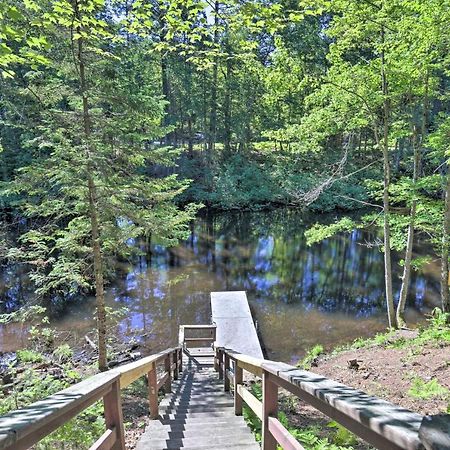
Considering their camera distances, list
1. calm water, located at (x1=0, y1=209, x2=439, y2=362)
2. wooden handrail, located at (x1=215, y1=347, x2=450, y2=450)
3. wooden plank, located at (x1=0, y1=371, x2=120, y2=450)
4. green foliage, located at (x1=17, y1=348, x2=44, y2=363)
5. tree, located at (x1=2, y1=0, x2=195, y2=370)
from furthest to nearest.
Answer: calm water, located at (x1=0, y1=209, x2=439, y2=362)
green foliage, located at (x1=17, y1=348, x2=44, y2=363)
tree, located at (x1=2, y1=0, x2=195, y2=370)
wooden plank, located at (x1=0, y1=371, x2=120, y2=450)
wooden handrail, located at (x1=215, y1=347, x2=450, y2=450)

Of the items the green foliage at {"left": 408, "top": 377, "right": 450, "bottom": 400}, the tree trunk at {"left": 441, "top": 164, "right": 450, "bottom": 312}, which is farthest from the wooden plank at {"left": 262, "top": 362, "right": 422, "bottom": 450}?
the tree trunk at {"left": 441, "top": 164, "right": 450, "bottom": 312}

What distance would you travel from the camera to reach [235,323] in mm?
12586

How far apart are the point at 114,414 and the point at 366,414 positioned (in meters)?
1.66

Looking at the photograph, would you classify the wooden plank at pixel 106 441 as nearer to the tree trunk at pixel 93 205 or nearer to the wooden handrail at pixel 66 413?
the wooden handrail at pixel 66 413

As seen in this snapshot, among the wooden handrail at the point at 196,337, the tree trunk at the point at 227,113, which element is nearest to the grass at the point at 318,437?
the wooden handrail at the point at 196,337

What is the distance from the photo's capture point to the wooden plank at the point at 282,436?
180 centimetres

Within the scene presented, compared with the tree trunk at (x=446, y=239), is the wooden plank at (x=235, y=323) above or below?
below

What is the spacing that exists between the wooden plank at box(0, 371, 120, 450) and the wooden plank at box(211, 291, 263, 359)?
8.95 meters

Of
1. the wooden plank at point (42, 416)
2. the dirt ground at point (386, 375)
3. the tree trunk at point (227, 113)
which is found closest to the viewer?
the wooden plank at point (42, 416)

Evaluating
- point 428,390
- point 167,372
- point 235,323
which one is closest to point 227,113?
point 235,323

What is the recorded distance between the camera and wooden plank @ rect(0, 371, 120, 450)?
1186 millimetres

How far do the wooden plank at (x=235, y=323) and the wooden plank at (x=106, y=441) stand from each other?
28.0ft

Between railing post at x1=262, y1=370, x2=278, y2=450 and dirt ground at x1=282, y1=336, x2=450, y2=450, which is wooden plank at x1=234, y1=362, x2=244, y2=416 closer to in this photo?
dirt ground at x1=282, y1=336, x2=450, y2=450

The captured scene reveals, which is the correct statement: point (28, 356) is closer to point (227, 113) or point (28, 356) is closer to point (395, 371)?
point (395, 371)
